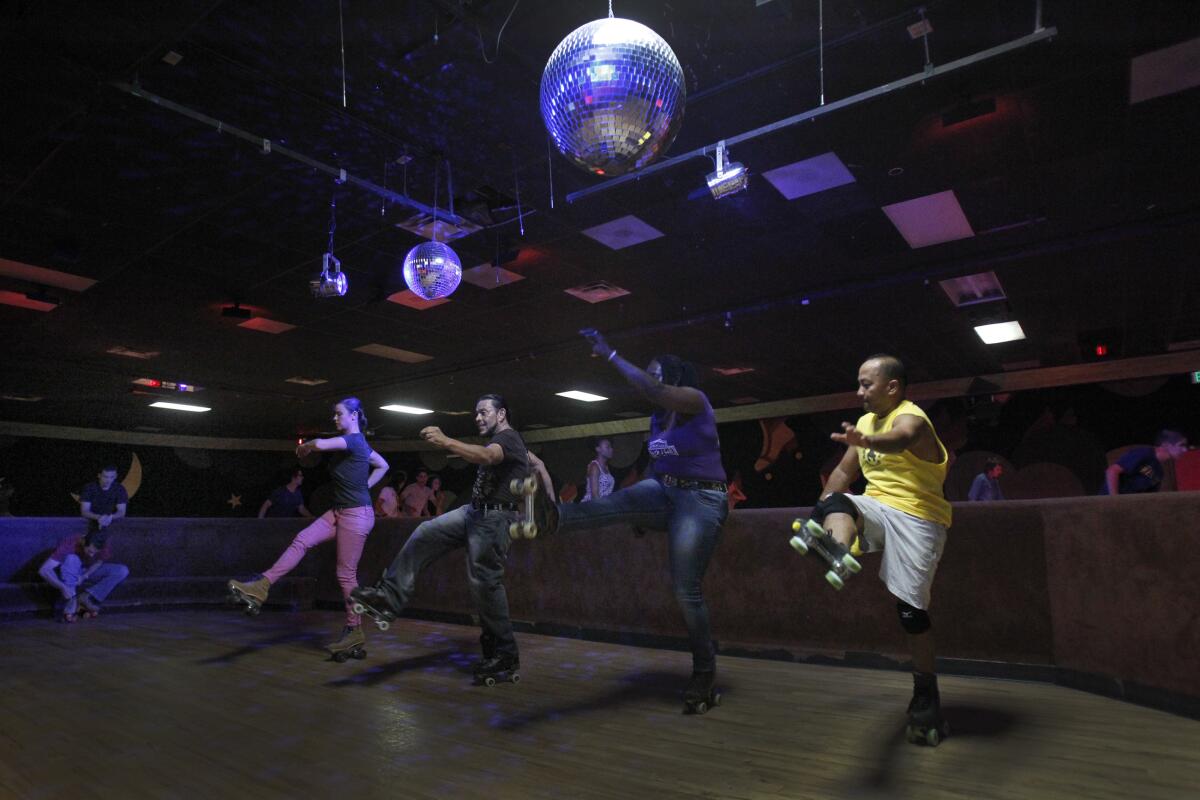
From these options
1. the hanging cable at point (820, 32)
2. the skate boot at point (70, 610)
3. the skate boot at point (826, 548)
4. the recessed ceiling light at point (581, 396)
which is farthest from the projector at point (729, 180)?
the recessed ceiling light at point (581, 396)

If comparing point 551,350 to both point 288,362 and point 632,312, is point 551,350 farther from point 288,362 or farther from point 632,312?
point 288,362

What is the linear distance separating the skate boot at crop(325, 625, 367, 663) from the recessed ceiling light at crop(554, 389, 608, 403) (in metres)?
9.12

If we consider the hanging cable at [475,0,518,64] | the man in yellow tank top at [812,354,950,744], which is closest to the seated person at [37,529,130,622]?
the hanging cable at [475,0,518,64]

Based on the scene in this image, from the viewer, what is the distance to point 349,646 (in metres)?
4.11

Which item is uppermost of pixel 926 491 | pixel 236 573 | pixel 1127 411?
pixel 1127 411

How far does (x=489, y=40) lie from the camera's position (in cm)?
383

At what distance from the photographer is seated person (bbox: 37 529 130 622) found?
6.64 m

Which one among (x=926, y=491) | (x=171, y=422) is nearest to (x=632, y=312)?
(x=926, y=491)

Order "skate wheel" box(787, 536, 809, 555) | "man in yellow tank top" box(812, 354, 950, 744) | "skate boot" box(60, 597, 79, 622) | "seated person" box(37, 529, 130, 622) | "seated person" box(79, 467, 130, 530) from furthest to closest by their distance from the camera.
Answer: "seated person" box(79, 467, 130, 530) < "seated person" box(37, 529, 130, 622) < "skate boot" box(60, 597, 79, 622) < "man in yellow tank top" box(812, 354, 950, 744) < "skate wheel" box(787, 536, 809, 555)

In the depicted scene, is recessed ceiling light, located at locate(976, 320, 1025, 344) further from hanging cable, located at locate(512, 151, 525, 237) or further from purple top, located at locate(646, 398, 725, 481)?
purple top, located at locate(646, 398, 725, 481)

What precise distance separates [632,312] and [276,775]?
284 inches

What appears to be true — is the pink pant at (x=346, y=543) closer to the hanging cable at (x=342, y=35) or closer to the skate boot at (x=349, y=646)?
the skate boot at (x=349, y=646)

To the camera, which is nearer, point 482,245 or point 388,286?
point 482,245

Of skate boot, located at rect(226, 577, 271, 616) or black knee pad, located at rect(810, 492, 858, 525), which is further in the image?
skate boot, located at rect(226, 577, 271, 616)
